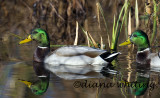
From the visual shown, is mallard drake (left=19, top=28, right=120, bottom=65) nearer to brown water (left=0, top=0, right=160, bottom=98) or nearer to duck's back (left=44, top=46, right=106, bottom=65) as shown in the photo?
duck's back (left=44, top=46, right=106, bottom=65)

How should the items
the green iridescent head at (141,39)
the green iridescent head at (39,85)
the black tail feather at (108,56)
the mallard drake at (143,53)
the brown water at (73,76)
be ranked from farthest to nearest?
the green iridescent head at (141,39) → the black tail feather at (108,56) → the mallard drake at (143,53) → the green iridescent head at (39,85) → the brown water at (73,76)

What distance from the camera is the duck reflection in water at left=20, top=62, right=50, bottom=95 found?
609 cm

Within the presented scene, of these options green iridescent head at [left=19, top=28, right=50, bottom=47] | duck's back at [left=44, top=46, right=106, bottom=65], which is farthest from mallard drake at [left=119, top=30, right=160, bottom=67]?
green iridescent head at [left=19, top=28, right=50, bottom=47]

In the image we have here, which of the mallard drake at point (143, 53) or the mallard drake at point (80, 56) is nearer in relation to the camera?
the mallard drake at point (143, 53)

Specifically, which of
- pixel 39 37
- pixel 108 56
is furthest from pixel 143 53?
pixel 39 37

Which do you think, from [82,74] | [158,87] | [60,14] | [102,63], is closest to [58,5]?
[60,14]

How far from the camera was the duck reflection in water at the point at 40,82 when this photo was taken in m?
6.09

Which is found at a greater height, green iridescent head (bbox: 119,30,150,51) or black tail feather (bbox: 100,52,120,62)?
green iridescent head (bbox: 119,30,150,51)

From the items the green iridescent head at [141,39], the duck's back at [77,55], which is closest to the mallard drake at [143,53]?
the green iridescent head at [141,39]

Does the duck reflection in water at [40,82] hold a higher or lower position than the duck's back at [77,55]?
lower

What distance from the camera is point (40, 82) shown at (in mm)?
6758

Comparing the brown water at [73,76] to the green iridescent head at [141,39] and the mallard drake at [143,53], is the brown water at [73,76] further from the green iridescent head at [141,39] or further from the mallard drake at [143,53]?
the green iridescent head at [141,39]

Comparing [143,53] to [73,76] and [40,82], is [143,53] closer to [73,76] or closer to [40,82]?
[73,76]

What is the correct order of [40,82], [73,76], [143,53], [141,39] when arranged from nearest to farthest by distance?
[40,82] → [73,76] → [143,53] → [141,39]
